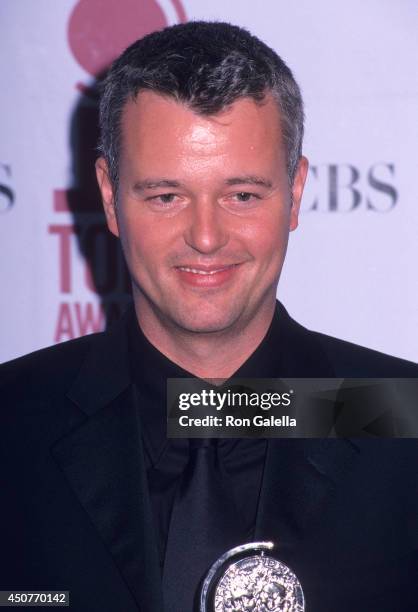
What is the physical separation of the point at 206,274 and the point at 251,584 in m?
0.55

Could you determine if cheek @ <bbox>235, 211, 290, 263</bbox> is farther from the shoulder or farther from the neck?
the shoulder

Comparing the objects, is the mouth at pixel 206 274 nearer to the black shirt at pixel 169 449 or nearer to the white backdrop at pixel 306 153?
the black shirt at pixel 169 449

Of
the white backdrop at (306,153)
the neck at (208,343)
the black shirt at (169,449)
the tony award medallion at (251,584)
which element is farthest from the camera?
the white backdrop at (306,153)

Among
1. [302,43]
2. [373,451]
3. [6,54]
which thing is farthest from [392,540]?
[6,54]

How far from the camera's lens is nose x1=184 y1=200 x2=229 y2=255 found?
1.55m

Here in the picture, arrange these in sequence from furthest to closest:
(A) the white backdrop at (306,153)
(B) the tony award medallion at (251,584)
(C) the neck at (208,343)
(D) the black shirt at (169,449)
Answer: (A) the white backdrop at (306,153) < (C) the neck at (208,343) < (D) the black shirt at (169,449) < (B) the tony award medallion at (251,584)

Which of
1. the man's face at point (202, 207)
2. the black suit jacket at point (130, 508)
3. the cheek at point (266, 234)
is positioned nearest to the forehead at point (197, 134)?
the man's face at point (202, 207)

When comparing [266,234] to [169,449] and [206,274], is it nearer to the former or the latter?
[206,274]

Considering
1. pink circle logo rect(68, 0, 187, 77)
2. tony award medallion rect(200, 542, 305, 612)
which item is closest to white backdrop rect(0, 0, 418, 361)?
pink circle logo rect(68, 0, 187, 77)

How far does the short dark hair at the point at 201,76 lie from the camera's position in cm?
155

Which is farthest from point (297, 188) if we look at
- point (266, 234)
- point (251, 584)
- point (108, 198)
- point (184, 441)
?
point (251, 584)

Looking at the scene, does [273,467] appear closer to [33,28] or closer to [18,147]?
[18,147]

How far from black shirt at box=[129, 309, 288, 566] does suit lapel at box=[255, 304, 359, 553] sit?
0.14 feet

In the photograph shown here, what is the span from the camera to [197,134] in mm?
1553
